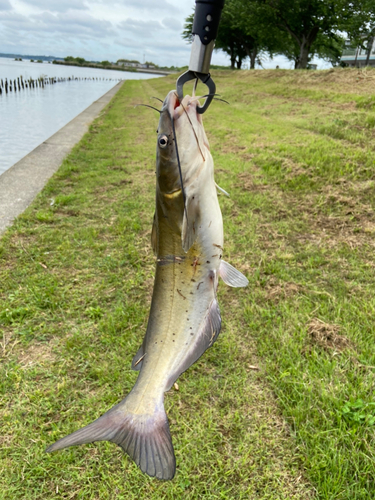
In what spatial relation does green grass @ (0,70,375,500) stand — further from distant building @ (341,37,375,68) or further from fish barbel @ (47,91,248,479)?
distant building @ (341,37,375,68)

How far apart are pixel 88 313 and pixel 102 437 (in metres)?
Result: 2.30

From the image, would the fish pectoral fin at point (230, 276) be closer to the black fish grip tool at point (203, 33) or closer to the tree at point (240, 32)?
the black fish grip tool at point (203, 33)

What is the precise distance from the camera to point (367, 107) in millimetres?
9109

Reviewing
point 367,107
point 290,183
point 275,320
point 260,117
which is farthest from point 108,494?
→ point 260,117

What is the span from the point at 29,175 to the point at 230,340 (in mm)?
6752

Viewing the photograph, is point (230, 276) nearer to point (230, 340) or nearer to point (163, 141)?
point (163, 141)

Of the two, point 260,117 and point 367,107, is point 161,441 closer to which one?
point 367,107

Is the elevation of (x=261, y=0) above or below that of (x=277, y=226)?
above

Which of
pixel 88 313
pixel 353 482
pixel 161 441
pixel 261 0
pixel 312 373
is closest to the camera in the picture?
pixel 161 441

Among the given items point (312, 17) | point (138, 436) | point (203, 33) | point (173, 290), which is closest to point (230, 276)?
point (173, 290)

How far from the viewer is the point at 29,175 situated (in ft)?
25.8

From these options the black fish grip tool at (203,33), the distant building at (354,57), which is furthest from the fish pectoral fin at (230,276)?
the distant building at (354,57)

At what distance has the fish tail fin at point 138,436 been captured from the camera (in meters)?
1.40

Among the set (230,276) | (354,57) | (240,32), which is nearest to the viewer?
(230,276)
